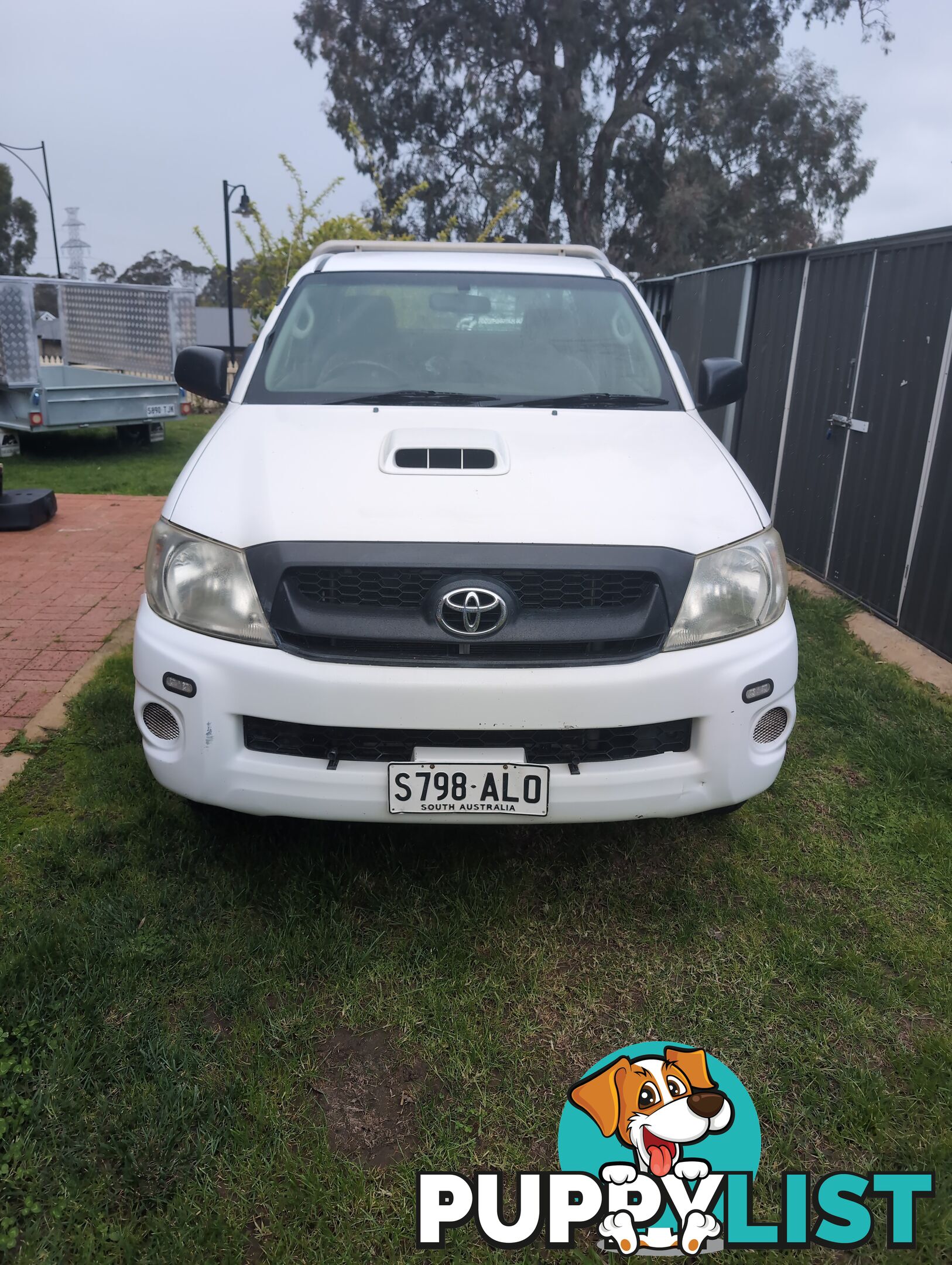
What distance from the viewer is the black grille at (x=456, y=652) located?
2.37 metres

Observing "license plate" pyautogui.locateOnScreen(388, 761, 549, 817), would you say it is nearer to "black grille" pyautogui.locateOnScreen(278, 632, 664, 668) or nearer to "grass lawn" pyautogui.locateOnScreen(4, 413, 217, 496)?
"black grille" pyautogui.locateOnScreen(278, 632, 664, 668)

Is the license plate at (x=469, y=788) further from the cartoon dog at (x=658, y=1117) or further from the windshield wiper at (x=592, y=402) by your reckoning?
the windshield wiper at (x=592, y=402)

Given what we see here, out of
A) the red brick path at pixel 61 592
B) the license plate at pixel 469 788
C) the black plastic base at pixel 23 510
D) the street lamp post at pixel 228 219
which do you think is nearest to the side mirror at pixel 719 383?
the license plate at pixel 469 788

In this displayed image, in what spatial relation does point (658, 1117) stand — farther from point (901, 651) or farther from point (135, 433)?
point (135, 433)

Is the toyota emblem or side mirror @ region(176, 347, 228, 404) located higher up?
side mirror @ region(176, 347, 228, 404)

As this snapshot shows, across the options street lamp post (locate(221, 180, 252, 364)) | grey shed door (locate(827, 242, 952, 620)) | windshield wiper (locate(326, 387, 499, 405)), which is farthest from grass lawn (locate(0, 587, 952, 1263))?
street lamp post (locate(221, 180, 252, 364))

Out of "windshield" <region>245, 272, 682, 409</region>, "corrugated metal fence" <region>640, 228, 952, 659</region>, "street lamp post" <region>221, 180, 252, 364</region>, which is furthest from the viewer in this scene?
"street lamp post" <region>221, 180, 252, 364</region>

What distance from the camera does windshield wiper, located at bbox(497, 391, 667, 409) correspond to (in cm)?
321

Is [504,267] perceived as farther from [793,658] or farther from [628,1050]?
[628,1050]

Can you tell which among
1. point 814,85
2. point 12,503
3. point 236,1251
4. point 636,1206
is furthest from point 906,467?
point 814,85

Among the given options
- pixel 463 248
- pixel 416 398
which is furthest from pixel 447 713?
pixel 463 248

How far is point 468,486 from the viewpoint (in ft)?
8.42

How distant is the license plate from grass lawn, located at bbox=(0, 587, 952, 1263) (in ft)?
1.53

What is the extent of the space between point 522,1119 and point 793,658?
4.45 ft
